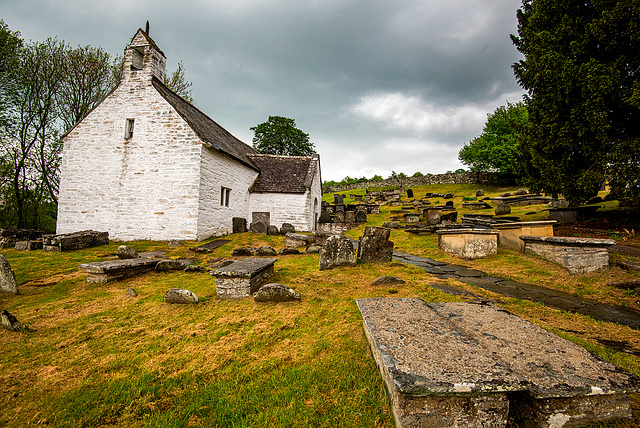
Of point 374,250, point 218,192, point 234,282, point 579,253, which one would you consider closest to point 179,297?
point 234,282

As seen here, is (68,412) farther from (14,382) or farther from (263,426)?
(263,426)

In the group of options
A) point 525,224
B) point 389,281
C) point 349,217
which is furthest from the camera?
point 349,217

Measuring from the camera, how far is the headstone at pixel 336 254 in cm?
680

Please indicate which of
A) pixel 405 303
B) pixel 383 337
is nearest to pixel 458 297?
pixel 405 303

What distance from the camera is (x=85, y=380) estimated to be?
252 cm

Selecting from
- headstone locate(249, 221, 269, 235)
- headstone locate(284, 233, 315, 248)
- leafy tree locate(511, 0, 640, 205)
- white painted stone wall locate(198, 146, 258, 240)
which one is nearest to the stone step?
headstone locate(284, 233, 315, 248)

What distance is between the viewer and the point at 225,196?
14.8 metres

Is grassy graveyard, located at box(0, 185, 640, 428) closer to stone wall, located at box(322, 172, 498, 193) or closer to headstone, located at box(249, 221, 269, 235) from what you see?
headstone, located at box(249, 221, 269, 235)

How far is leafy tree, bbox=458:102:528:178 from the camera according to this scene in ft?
101

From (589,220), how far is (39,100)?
32.9 m

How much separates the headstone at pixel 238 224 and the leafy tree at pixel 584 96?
15249mm

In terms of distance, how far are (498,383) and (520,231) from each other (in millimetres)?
8285

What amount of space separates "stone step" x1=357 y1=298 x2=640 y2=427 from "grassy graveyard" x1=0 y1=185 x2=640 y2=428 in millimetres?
275

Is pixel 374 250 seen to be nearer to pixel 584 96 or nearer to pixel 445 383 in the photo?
pixel 445 383
